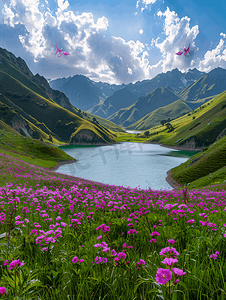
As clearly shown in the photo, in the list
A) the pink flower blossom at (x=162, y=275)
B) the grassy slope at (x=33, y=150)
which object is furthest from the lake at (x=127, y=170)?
the pink flower blossom at (x=162, y=275)

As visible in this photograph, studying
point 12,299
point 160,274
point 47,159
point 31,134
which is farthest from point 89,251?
Result: point 31,134

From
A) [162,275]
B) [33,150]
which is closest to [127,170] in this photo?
[33,150]

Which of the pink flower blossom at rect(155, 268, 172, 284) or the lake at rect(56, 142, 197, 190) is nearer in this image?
the pink flower blossom at rect(155, 268, 172, 284)

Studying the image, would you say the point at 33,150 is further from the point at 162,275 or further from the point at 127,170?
the point at 162,275

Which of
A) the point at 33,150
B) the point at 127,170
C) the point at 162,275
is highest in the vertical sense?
the point at 33,150

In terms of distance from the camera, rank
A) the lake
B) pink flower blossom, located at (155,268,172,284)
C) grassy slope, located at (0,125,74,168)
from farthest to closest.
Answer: grassy slope, located at (0,125,74,168), the lake, pink flower blossom, located at (155,268,172,284)

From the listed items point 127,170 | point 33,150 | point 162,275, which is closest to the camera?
point 162,275

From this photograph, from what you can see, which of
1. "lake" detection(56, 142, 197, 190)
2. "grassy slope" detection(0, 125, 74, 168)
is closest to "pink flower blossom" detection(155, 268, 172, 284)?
"lake" detection(56, 142, 197, 190)

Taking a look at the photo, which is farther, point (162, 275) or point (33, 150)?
point (33, 150)

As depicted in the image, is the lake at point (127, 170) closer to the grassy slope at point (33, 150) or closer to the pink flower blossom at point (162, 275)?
the grassy slope at point (33, 150)

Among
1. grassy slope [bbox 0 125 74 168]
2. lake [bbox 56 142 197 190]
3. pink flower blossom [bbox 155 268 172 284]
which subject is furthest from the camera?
grassy slope [bbox 0 125 74 168]

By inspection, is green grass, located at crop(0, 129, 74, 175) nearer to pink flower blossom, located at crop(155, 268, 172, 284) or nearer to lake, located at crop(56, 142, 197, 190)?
lake, located at crop(56, 142, 197, 190)

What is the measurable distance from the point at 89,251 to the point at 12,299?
4.63 ft

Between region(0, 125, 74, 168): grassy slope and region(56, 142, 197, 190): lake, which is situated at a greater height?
region(0, 125, 74, 168): grassy slope
